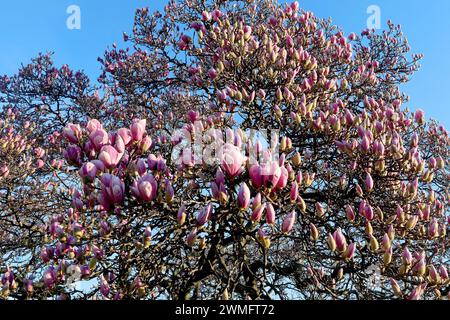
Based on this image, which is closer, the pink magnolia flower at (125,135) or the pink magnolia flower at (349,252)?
the pink magnolia flower at (349,252)

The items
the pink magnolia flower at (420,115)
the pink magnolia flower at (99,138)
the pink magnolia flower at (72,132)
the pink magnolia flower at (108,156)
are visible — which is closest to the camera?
the pink magnolia flower at (108,156)

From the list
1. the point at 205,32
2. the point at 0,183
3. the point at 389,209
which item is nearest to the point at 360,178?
the point at 389,209

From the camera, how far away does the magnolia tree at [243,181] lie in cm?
257

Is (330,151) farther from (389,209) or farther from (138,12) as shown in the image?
(138,12)

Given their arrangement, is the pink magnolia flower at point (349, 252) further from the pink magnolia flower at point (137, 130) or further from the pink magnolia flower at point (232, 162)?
the pink magnolia flower at point (137, 130)

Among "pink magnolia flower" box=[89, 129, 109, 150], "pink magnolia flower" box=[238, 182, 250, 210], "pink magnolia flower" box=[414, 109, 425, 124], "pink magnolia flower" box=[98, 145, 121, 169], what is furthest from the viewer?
"pink magnolia flower" box=[414, 109, 425, 124]

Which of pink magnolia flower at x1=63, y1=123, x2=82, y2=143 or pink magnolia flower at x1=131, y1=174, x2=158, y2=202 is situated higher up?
pink magnolia flower at x1=63, y1=123, x2=82, y2=143

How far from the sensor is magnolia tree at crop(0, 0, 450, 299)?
101 inches

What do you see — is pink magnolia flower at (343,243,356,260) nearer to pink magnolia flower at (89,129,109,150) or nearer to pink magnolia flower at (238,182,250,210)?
pink magnolia flower at (238,182,250,210)

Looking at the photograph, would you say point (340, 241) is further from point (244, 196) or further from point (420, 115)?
point (420, 115)

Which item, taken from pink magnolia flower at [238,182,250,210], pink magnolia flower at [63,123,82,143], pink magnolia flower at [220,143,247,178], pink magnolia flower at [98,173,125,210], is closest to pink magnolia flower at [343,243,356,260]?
pink magnolia flower at [238,182,250,210]

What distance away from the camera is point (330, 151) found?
4.12 metres

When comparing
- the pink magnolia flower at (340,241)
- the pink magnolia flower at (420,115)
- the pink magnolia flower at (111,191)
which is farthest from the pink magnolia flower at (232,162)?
the pink magnolia flower at (420,115)
